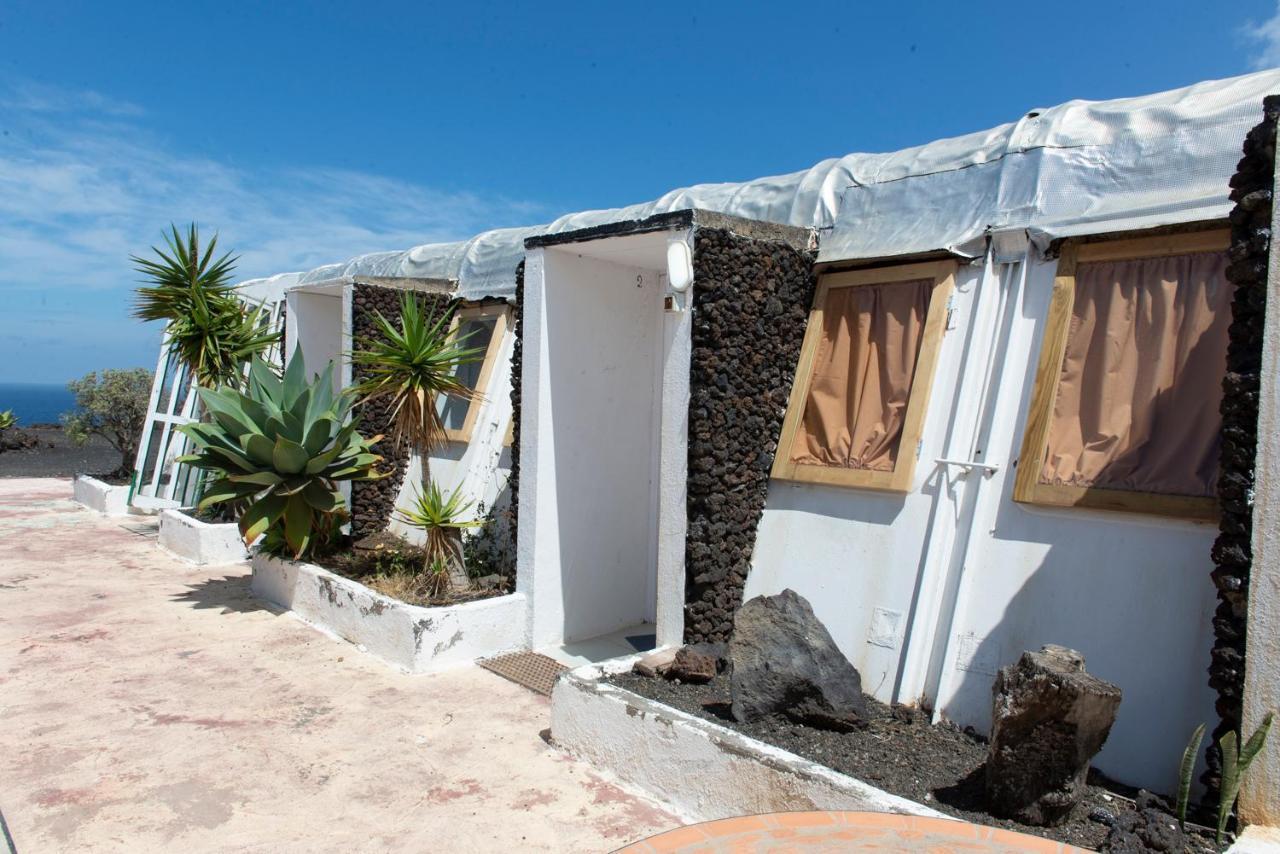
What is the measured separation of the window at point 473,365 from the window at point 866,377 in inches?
144

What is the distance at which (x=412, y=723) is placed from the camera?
15.8ft

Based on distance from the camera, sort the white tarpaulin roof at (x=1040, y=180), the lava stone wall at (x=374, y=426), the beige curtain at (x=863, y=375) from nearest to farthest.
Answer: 1. the white tarpaulin roof at (x=1040, y=180)
2. the beige curtain at (x=863, y=375)
3. the lava stone wall at (x=374, y=426)

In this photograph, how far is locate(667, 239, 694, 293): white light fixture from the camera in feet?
16.5

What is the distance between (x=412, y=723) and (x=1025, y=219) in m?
4.46

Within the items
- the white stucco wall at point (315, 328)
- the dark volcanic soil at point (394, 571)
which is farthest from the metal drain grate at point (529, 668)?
the white stucco wall at point (315, 328)

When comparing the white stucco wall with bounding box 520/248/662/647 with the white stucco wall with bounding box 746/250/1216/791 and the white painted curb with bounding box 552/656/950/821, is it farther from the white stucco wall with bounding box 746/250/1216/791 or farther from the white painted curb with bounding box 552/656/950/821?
the white painted curb with bounding box 552/656/950/821

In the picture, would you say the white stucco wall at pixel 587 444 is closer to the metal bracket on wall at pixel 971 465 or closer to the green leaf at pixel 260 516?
the green leaf at pixel 260 516

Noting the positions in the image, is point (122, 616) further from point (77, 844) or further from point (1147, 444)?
point (1147, 444)

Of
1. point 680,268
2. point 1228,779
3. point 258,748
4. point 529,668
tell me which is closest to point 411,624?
point 529,668

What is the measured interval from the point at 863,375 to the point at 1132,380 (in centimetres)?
152

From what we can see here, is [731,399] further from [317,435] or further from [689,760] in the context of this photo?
[317,435]

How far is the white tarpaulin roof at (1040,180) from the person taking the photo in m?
4.20

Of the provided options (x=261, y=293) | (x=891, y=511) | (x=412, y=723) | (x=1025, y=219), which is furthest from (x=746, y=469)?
(x=261, y=293)

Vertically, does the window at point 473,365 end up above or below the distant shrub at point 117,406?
above
